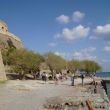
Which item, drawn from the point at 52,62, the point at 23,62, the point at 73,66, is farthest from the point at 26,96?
the point at 73,66

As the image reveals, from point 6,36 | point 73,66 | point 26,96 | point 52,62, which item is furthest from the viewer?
point 73,66

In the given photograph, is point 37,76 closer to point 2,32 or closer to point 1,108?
point 2,32

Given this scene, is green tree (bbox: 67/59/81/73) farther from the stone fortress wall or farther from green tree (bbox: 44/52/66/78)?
green tree (bbox: 44/52/66/78)

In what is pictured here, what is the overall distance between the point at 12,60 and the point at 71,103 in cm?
4278

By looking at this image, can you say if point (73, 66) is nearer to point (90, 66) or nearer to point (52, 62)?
point (90, 66)

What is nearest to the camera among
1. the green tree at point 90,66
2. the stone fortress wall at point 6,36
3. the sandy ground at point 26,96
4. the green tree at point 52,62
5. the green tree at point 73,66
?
the sandy ground at point 26,96

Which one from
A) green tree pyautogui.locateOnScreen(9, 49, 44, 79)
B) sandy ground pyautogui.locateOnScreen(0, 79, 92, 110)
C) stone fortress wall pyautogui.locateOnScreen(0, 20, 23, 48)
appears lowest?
sandy ground pyautogui.locateOnScreen(0, 79, 92, 110)

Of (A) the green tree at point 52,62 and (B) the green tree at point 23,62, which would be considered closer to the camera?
(B) the green tree at point 23,62

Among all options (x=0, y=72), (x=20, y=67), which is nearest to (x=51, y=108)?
(x=0, y=72)

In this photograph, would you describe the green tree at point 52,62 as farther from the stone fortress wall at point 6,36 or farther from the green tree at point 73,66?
the green tree at point 73,66

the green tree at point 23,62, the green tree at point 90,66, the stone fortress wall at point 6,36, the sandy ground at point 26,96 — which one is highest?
the stone fortress wall at point 6,36

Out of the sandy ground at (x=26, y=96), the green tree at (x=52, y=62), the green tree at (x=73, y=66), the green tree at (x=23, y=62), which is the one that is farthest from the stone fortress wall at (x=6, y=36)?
the sandy ground at (x=26, y=96)

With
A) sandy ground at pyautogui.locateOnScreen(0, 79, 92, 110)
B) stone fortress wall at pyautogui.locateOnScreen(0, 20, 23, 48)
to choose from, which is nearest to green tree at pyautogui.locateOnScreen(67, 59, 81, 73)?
stone fortress wall at pyautogui.locateOnScreen(0, 20, 23, 48)

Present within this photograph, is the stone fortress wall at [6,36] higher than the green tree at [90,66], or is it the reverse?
the stone fortress wall at [6,36]
